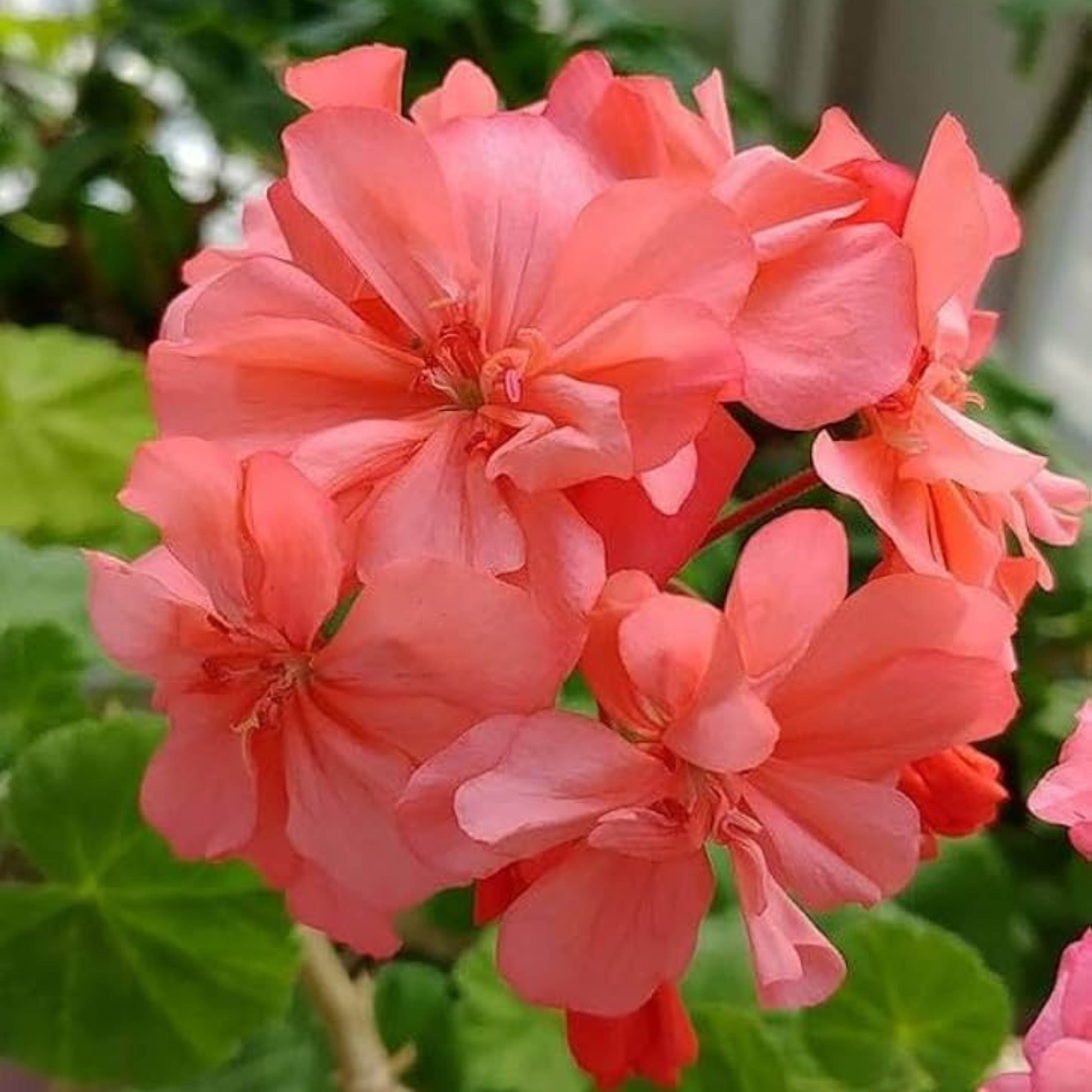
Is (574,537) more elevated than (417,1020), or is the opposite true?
(574,537)

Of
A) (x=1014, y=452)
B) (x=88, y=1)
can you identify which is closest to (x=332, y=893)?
(x=1014, y=452)

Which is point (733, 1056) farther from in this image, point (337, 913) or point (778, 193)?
point (778, 193)

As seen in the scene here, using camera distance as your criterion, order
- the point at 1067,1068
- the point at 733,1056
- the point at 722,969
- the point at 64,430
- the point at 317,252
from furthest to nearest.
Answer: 1. the point at 64,430
2. the point at 722,969
3. the point at 733,1056
4. the point at 317,252
5. the point at 1067,1068

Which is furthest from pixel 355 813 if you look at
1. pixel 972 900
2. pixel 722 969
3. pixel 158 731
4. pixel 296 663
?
pixel 972 900

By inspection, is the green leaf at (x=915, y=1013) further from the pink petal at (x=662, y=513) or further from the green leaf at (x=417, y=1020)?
the pink petal at (x=662, y=513)

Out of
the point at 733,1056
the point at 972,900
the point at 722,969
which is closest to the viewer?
the point at 733,1056

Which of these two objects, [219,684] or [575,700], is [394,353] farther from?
[575,700]

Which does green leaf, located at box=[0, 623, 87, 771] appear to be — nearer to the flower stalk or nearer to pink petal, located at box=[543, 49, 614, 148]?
the flower stalk

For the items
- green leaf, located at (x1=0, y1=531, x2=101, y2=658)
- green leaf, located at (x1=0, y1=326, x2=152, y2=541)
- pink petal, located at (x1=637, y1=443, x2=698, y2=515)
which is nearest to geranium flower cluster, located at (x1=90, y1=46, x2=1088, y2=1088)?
pink petal, located at (x1=637, y1=443, x2=698, y2=515)

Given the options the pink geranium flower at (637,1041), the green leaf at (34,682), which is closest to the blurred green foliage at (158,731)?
the green leaf at (34,682)
